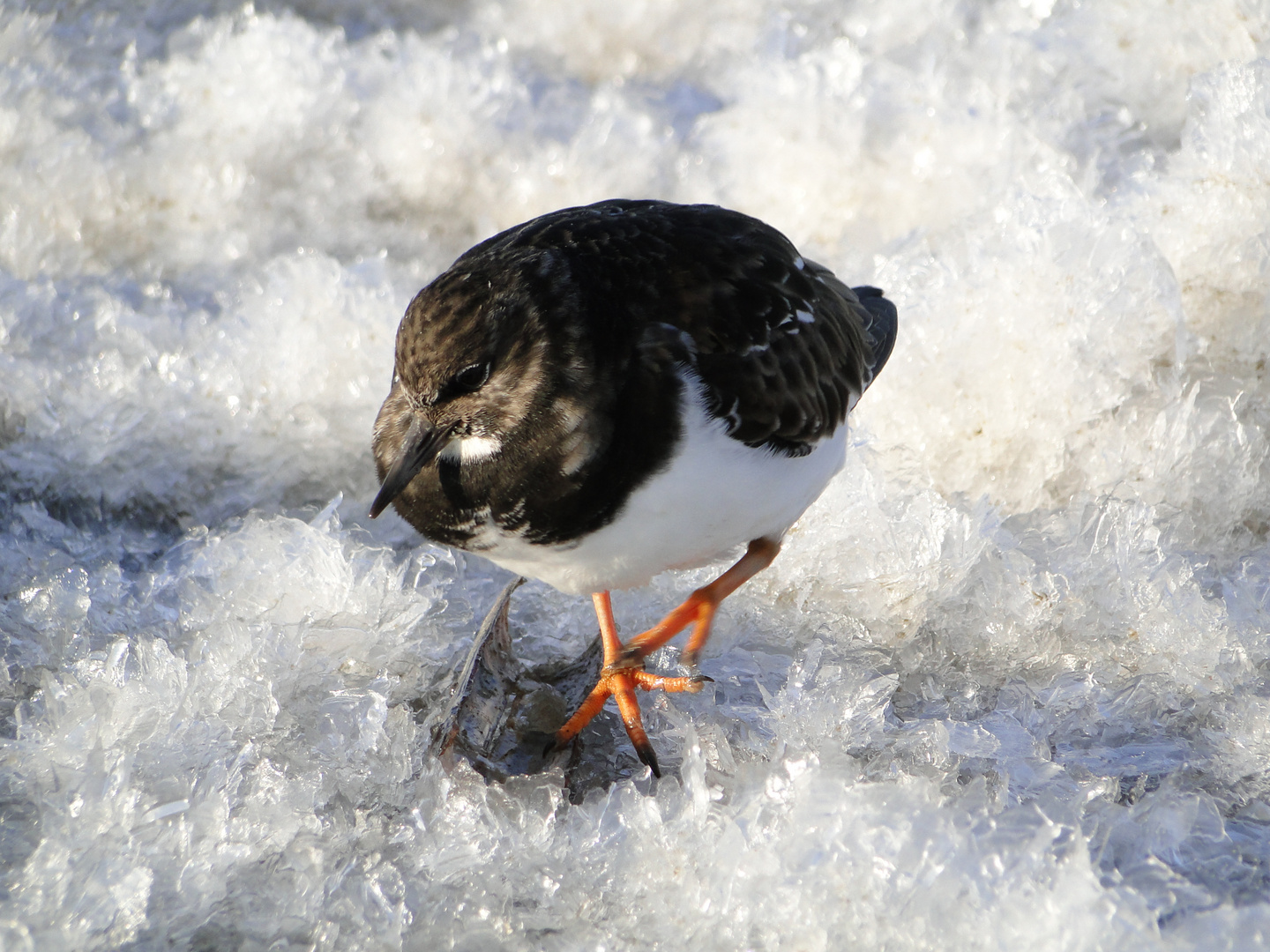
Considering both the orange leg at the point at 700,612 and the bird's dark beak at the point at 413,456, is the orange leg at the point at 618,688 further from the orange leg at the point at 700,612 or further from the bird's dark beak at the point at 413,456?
the bird's dark beak at the point at 413,456

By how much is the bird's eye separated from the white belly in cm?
36

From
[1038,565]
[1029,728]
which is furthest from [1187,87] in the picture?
[1029,728]

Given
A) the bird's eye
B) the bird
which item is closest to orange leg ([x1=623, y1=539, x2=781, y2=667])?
the bird

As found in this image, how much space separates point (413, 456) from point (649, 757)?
3.94 ft

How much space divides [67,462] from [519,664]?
2.17 m

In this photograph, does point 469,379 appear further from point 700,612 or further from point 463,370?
point 700,612

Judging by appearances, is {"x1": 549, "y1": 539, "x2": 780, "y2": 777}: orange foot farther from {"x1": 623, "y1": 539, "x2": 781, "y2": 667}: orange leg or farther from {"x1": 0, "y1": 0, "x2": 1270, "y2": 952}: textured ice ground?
{"x1": 0, "y1": 0, "x2": 1270, "y2": 952}: textured ice ground

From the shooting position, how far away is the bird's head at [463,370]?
243 cm

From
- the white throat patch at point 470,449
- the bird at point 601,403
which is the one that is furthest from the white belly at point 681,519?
the white throat patch at point 470,449

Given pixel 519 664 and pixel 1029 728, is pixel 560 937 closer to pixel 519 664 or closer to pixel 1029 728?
pixel 519 664

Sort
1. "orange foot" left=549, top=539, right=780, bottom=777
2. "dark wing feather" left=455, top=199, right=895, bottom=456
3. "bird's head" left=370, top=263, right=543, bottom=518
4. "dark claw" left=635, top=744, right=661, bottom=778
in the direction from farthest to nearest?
"orange foot" left=549, top=539, right=780, bottom=777
"dark claw" left=635, top=744, right=661, bottom=778
"dark wing feather" left=455, top=199, right=895, bottom=456
"bird's head" left=370, top=263, right=543, bottom=518

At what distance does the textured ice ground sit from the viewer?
2.58 meters

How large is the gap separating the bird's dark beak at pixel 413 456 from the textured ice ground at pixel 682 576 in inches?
35.4

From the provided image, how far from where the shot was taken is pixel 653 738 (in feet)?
10.5
